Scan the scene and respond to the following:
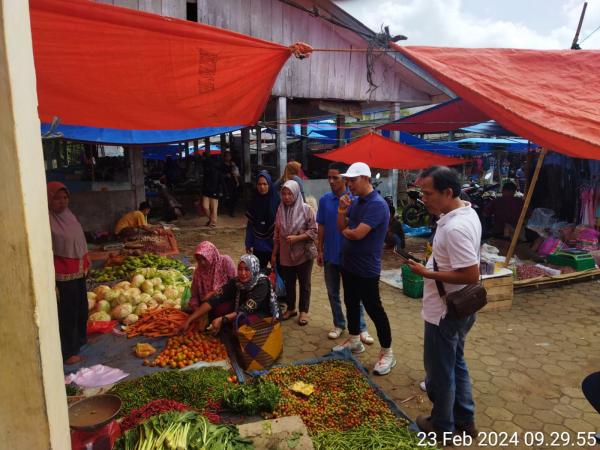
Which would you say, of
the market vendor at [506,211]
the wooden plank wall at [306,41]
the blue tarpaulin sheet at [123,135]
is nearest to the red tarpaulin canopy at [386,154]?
the wooden plank wall at [306,41]

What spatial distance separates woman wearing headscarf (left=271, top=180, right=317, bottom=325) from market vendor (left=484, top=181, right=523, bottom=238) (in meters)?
6.47

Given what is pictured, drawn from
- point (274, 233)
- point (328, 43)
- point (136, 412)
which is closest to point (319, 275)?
point (274, 233)

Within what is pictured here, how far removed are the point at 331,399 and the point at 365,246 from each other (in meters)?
1.32

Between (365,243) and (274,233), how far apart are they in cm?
155

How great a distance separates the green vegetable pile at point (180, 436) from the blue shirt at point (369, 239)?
1799 mm

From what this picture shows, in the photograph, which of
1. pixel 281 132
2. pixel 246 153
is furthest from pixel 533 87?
pixel 246 153

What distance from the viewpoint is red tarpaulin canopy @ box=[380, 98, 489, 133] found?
7.31 meters

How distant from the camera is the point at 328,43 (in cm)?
976

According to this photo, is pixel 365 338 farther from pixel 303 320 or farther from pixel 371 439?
pixel 371 439

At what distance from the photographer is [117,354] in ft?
13.3

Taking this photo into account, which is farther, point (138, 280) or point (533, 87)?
point (138, 280)

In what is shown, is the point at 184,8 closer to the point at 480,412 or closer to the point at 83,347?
the point at 83,347

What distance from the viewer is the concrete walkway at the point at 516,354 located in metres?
3.31

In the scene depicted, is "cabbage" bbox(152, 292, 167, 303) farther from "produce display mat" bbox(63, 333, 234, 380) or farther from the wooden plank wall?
the wooden plank wall
